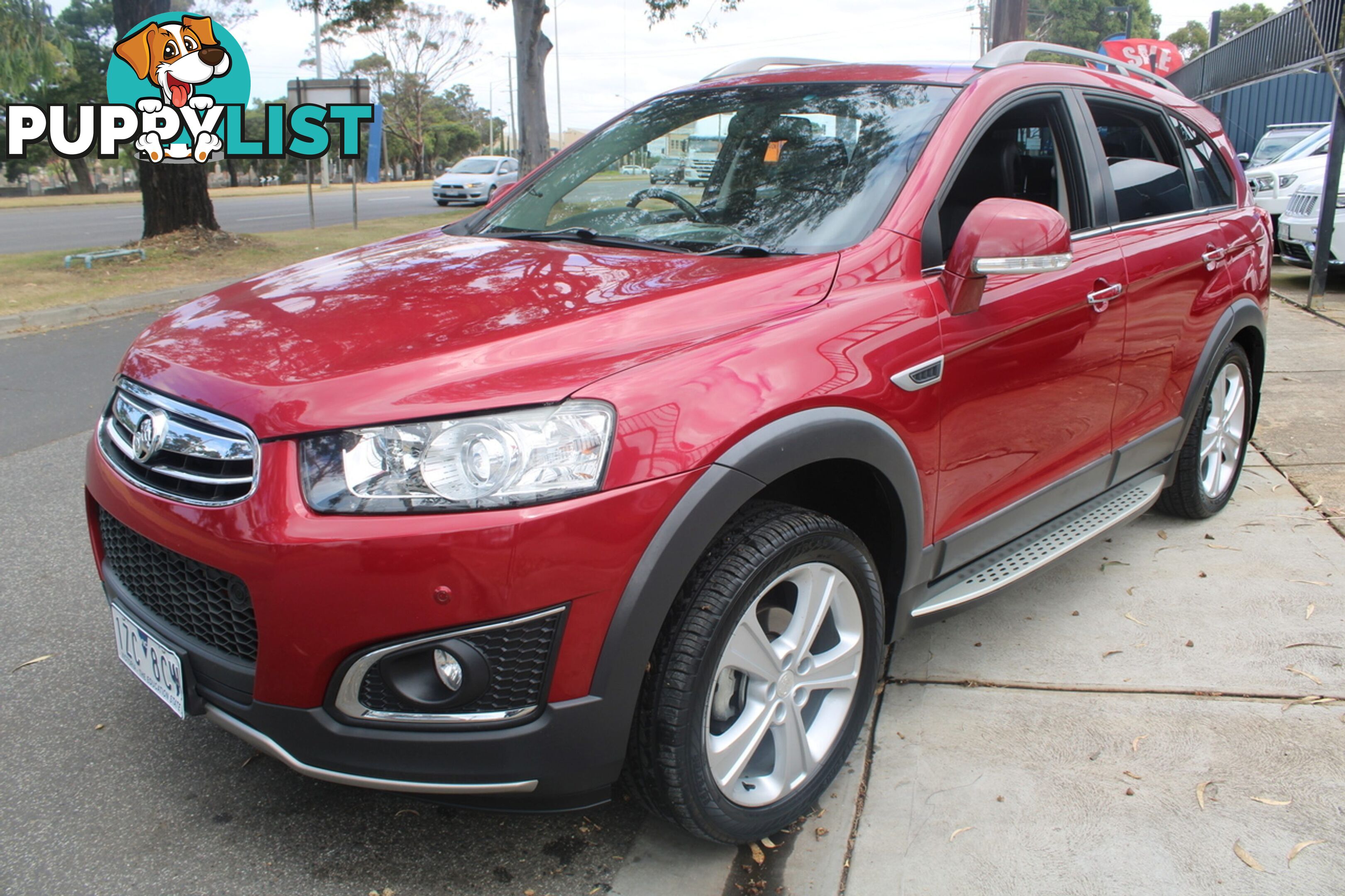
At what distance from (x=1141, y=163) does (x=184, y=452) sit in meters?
3.12

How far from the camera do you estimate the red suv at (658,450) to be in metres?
1.88

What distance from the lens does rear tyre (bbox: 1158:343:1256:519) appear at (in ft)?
13.4

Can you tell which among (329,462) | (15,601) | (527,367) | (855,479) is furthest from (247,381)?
(15,601)

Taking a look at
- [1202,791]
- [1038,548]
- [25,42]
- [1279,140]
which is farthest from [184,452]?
[1279,140]

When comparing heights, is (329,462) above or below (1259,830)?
above

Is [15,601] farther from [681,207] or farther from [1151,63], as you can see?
[1151,63]

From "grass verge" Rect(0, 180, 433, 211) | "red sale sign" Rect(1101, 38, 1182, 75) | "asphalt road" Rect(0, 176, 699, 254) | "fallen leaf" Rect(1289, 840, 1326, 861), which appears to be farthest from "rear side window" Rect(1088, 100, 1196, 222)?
"grass verge" Rect(0, 180, 433, 211)

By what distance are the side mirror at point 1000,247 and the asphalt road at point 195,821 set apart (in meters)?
1.49

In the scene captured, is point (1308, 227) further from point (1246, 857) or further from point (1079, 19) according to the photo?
point (1079, 19)

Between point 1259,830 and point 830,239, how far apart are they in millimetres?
1696

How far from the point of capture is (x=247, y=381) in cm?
205

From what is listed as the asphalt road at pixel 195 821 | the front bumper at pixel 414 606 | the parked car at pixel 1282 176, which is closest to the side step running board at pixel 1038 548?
the asphalt road at pixel 195 821

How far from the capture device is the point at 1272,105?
882 inches

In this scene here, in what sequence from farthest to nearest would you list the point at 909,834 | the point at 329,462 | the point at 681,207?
the point at 681,207 → the point at 909,834 → the point at 329,462
